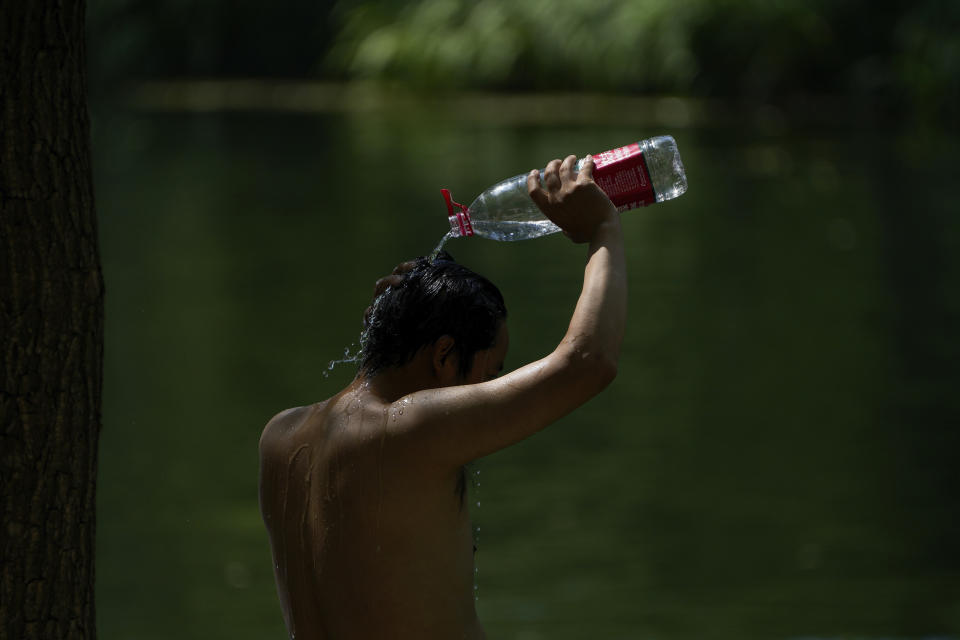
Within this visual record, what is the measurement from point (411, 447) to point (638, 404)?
20.1 feet

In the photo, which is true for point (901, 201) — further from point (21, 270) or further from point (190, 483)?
point (21, 270)

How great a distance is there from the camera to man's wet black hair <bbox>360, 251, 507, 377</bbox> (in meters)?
2.62

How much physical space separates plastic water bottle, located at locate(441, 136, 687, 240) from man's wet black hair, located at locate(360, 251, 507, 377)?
0.21 meters

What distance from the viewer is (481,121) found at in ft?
79.8

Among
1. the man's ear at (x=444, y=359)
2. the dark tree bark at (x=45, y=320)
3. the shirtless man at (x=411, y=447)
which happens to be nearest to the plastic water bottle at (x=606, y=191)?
the shirtless man at (x=411, y=447)

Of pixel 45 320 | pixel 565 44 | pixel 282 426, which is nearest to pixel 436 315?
pixel 282 426

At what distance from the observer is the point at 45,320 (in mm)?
2879

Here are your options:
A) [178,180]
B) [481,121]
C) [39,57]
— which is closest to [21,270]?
[39,57]

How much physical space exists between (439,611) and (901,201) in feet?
43.5

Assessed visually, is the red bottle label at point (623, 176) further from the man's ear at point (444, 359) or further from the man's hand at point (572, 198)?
the man's ear at point (444, 359)

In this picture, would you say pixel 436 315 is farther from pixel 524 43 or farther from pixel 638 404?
pixel 524 43

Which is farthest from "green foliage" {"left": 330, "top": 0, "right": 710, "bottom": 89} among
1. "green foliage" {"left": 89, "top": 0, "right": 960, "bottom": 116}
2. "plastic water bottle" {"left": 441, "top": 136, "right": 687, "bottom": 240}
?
"plastic water bottle" {"left": 441, "top": 136, "right": 687, "bottom": 240}

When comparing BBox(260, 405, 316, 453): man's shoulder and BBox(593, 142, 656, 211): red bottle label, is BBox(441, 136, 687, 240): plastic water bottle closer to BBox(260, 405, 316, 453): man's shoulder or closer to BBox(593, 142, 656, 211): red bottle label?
BBox(593, 142, 656, 211): red bottle label

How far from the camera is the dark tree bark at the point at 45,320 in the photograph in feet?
9.34
